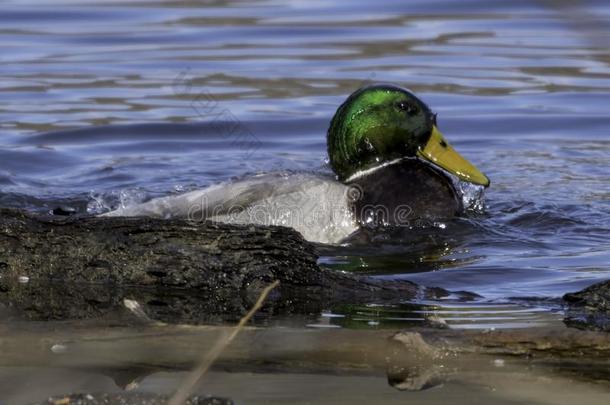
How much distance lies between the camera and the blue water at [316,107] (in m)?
6.87

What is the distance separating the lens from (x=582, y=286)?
5.68 meters

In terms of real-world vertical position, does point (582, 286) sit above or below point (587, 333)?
below

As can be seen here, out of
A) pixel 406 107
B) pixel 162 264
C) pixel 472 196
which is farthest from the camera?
pixel 472 196

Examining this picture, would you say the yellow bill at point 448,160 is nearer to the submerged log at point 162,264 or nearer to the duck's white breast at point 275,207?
the duck's white breast at point 275,207

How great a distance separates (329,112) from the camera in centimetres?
1066

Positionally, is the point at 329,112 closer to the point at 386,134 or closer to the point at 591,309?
the point at 386,134

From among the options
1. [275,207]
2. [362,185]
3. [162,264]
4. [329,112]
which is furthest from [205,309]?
[329,112]

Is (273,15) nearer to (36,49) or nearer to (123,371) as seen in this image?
(36,49)

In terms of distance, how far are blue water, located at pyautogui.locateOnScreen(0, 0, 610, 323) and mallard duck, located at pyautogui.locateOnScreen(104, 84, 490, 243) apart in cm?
23

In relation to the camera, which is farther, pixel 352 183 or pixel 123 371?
pixel 352 183

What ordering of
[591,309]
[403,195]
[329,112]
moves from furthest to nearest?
[329,112], [403,195], [591,309]

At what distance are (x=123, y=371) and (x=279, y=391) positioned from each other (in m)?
0.49

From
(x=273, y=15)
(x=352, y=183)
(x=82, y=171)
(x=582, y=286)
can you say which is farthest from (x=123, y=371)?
(x=273, y=15)

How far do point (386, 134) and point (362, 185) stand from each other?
0.39m
